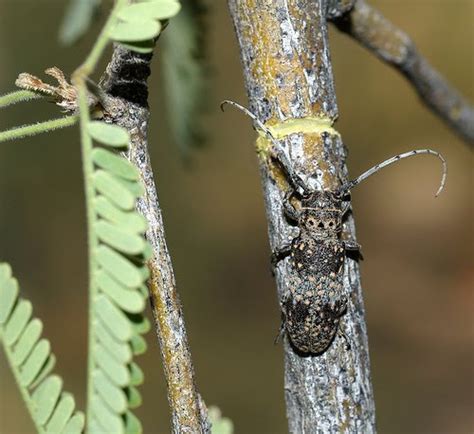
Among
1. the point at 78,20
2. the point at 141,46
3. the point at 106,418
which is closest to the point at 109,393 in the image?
the point at 106,418

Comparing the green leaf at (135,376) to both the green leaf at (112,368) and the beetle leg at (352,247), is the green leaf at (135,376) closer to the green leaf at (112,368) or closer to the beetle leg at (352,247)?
the green leaf at (112,368)

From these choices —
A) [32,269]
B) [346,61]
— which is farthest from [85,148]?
[346,61]

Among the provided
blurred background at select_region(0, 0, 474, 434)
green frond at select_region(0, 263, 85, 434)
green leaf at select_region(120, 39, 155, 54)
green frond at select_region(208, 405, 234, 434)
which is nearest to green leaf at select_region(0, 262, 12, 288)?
green frond at select_region(0, 263, 85, 434)

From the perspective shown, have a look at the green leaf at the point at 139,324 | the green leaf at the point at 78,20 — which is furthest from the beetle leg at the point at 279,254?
the green leaf at the point at 78,20

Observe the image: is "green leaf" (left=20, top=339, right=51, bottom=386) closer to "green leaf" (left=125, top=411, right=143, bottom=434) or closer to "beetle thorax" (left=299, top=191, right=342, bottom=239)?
"green leaf" (left=125, top=411, right=143, bottom=434)

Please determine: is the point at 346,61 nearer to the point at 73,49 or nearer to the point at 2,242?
the point at 73,49

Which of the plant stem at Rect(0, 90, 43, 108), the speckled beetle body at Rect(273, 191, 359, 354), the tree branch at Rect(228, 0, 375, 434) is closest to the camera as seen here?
the plant stem at Rect(0, 90, 43, 108)
